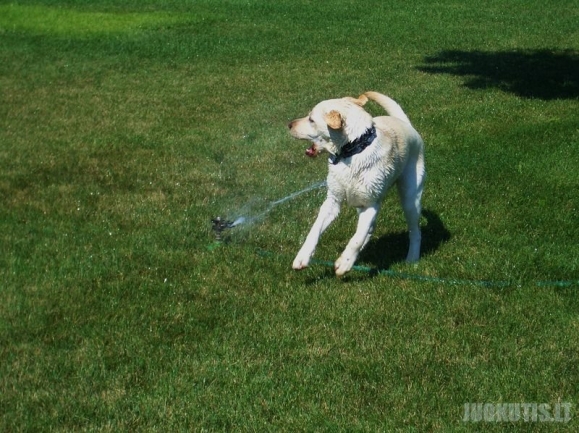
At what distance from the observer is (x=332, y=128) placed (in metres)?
6.36

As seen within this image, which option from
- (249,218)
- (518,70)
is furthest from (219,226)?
(518,70)

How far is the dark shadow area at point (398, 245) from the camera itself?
23.9 feet

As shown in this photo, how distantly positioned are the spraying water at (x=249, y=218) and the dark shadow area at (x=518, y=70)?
17.9 feet

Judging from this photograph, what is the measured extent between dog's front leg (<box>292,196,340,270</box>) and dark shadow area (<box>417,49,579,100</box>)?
24.2ft

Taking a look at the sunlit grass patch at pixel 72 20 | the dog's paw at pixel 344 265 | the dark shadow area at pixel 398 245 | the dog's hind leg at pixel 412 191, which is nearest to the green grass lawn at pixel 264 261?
the dark shadow area at pixel 398 245

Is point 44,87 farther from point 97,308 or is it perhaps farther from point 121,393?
point 121,393

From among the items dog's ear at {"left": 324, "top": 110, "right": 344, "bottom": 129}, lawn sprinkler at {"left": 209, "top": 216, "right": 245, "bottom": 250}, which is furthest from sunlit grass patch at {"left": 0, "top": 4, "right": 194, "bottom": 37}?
dog's ear at {"left": 324, "top": 110, "right": 344, "bottom": 129}

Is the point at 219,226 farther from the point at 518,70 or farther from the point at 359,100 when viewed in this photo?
the point at 518,70

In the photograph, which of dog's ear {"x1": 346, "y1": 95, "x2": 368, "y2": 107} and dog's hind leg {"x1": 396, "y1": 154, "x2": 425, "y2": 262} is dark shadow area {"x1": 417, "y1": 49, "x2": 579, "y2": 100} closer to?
dog's hind leg {"x1": 396, "y1": 154, "x2": 425, "y2": 262}

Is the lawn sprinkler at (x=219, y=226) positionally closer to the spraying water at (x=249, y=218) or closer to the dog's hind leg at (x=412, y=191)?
the spraying water at (x=249, y=218)

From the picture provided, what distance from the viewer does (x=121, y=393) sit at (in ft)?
16.9

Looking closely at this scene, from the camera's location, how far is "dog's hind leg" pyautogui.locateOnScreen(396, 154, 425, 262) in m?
7.09

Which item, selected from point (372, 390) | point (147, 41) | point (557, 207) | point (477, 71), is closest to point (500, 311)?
point (372, 390)

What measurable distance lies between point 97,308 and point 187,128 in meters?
5.53
